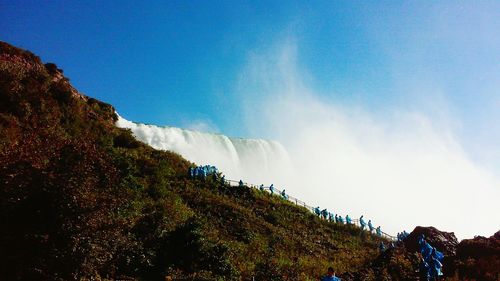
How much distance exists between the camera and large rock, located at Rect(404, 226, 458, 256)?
1977 centimetres

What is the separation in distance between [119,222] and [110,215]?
839mm

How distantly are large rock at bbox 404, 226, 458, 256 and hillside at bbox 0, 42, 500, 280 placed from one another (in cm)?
14

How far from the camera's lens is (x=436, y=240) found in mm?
20156

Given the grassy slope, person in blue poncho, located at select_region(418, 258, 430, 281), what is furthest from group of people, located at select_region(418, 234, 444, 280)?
the grassy slope

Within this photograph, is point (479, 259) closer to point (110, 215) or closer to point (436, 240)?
point (436, 240)

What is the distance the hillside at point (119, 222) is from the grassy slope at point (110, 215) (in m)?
0.04

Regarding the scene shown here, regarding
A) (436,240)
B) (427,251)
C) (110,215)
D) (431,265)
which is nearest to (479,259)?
(427,251)

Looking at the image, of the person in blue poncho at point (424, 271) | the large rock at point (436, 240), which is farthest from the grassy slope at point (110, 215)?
the person in blue poncho at point (424, 271)

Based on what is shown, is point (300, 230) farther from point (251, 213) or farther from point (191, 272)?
point (191, 272)

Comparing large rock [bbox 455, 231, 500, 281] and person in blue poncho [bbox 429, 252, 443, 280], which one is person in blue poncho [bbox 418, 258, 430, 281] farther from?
large rock [bbox 455, 231, 500, 281]

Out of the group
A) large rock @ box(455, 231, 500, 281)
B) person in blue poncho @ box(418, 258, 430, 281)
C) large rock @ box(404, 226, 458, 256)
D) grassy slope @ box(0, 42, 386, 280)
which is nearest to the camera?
grassy slope @ box(0, 42, 386, 280)

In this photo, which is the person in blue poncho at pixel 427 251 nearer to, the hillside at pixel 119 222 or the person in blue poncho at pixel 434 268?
the person in blue poncho at pixel 434 268

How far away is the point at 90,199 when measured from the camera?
1085cm

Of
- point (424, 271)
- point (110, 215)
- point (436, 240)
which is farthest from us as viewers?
point (436, 240)
